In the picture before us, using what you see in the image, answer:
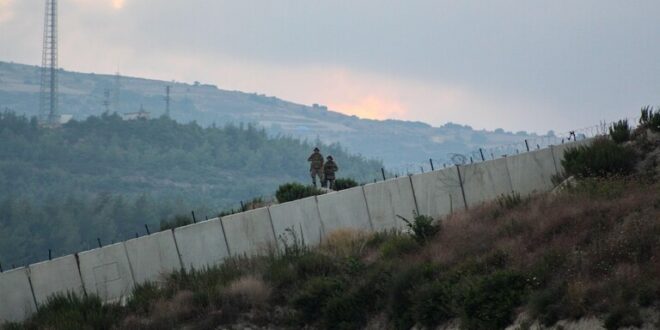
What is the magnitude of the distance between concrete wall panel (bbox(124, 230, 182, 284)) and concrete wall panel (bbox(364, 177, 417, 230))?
17.5ft

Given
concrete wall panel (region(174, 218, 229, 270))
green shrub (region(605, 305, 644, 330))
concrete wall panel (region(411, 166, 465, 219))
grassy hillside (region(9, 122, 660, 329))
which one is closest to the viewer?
green shrub (region(605, 305, 644, 330))

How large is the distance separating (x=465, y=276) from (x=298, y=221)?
9331 mm

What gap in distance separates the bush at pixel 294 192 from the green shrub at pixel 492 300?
18.7m

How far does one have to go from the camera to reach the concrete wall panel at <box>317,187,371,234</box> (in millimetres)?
32156

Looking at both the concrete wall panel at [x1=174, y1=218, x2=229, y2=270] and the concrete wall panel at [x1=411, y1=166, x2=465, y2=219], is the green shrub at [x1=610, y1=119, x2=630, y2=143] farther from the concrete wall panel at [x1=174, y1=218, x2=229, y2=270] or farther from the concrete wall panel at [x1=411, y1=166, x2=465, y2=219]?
the concrete wall panel at [x1=174, y1=218, x2=229, y2=270]

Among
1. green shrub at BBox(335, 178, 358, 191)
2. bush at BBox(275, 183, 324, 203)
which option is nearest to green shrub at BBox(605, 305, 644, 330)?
bush at BBox(275, 183, 324, 203)

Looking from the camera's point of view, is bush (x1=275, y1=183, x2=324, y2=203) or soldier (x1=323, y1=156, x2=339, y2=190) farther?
soldier (x1=323, y1=156, x2=339, y2=190)

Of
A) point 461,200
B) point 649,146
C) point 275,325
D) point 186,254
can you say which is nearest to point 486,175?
point 461,200

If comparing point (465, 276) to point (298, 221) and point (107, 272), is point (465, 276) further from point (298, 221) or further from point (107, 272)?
point (107, 272)

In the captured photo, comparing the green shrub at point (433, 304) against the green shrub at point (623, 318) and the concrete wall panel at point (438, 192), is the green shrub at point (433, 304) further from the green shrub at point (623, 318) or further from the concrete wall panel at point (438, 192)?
the concrete wall panel at point (438, 192)

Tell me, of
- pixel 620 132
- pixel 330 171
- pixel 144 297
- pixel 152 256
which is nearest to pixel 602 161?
pixel 620 132

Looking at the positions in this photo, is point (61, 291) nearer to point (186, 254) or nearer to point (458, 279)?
point (186, 254)

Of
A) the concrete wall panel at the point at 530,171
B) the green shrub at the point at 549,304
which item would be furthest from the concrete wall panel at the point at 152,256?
the green shrub at the point at 549,304

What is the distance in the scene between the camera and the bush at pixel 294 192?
4044cm
